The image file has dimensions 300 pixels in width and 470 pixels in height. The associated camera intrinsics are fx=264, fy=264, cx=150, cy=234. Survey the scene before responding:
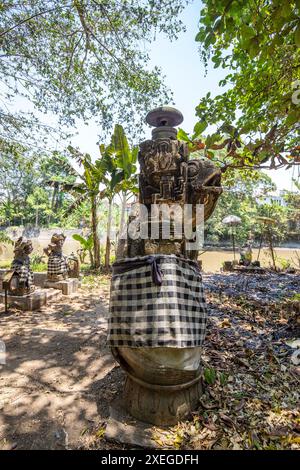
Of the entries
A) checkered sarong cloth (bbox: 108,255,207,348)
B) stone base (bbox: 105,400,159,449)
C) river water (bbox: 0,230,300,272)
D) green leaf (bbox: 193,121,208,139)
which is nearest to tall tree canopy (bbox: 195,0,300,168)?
green leaf (bbox: 193,121,208,139)

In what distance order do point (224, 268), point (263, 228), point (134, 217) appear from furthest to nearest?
point (263, 228)
point (224, 268)
point (134, 217)

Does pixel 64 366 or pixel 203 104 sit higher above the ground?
pixel 203 104

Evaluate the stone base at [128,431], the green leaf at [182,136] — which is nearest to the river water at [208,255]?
the green leaf at [182,136]

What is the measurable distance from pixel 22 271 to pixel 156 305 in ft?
13.4

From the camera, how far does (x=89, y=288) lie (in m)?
7.34

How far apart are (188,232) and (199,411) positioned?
1375 millimetres

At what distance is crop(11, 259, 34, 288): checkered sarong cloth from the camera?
505 cm

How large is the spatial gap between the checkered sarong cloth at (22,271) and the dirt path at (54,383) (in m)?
0.77

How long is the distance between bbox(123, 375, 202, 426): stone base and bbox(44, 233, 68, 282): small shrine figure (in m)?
4.94

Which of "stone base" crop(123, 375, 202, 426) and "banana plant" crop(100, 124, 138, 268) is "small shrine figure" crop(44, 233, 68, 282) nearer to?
"banana plant" crop(100, 124, 138, 268)

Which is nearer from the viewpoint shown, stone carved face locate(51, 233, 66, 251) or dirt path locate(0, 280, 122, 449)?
dirt path locate(0, 280, 122, 449)

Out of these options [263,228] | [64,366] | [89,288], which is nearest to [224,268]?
[263,228]

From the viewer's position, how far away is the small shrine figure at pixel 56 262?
6484 millimetres

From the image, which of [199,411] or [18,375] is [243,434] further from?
[18,375]
